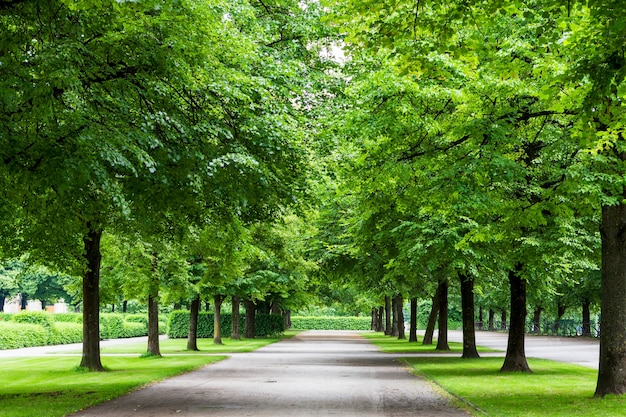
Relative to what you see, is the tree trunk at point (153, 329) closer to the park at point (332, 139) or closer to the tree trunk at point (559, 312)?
the park at point (332, 139)

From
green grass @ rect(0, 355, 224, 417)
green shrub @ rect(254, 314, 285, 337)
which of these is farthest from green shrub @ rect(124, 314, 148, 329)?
green grass @ rect(0, 355, 224, 417)

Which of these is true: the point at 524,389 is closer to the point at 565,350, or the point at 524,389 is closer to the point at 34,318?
the point at 565,350

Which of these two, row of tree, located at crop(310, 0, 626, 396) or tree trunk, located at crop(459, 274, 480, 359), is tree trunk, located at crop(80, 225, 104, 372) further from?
tree trunk, located at crop(459, 274, 480, 359)

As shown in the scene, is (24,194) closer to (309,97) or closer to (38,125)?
(38,125)

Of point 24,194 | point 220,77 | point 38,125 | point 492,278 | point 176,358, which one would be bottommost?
point 176,358

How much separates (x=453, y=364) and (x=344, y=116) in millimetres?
13223

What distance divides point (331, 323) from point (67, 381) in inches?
3621

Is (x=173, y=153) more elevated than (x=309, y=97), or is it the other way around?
(x=309, y=97)

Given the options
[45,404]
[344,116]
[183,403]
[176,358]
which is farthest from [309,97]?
[176,358]

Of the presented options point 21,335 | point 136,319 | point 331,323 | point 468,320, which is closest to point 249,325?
point 21,335

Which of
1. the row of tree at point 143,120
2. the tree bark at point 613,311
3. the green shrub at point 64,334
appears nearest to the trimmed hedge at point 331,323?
the green shrub at point 64,334

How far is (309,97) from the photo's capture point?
1912 cm

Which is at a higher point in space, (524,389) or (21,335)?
(524,389)

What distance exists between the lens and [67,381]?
19.5 metres
